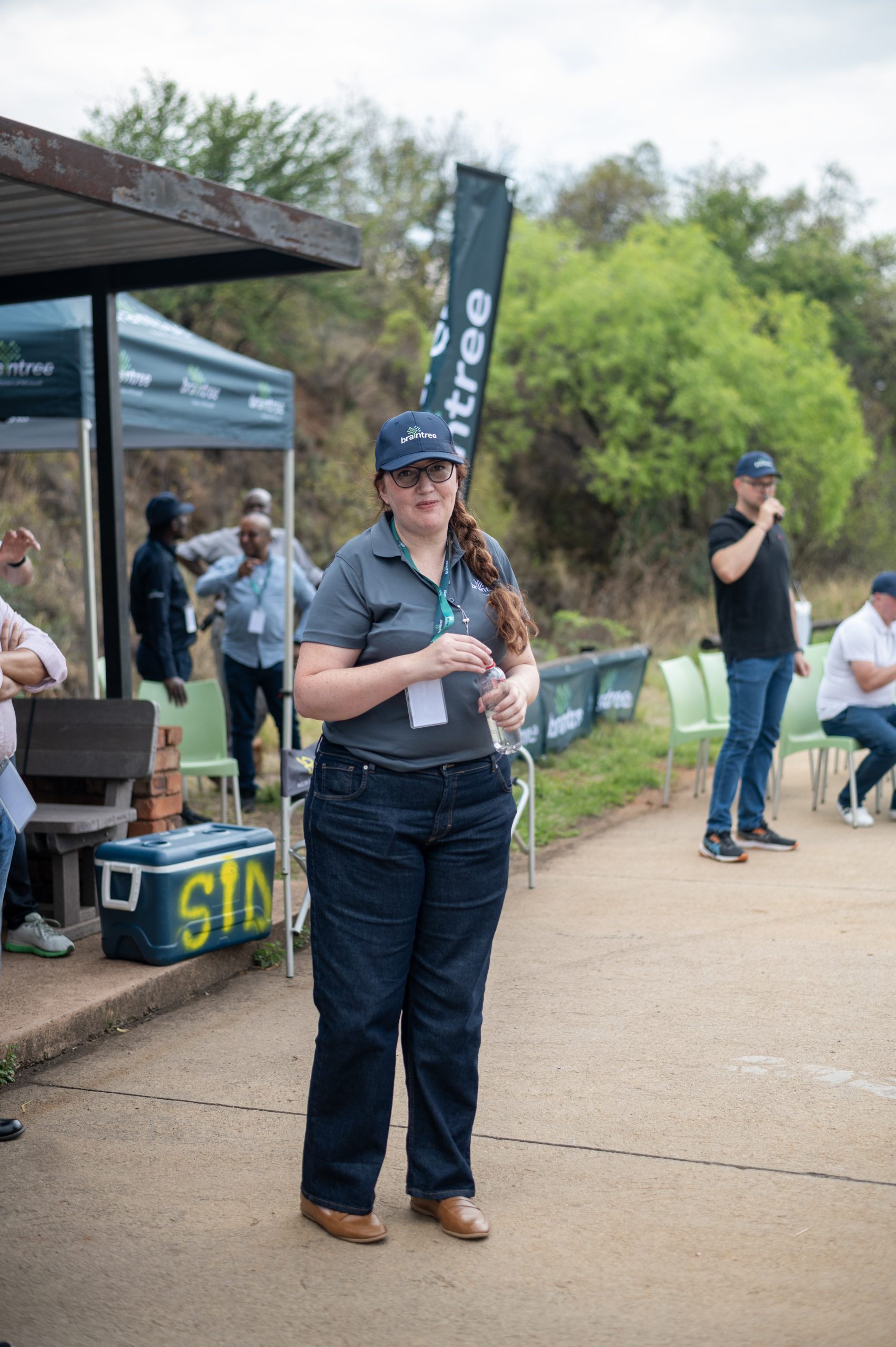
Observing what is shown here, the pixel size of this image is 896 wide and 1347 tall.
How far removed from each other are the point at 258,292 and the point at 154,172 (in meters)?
19.3

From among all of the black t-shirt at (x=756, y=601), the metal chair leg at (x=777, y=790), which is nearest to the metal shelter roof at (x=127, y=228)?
the black t-shirt at (x=756, y=601)

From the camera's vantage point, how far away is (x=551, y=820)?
8.21m

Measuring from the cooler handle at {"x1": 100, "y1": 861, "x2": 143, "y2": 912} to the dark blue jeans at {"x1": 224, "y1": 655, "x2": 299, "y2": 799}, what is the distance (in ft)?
11.2

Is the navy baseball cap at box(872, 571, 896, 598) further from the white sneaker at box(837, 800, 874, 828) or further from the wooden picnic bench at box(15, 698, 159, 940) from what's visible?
the wooden picnic bench at box(15, 698, 159, 940)

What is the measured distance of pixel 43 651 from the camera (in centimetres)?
388

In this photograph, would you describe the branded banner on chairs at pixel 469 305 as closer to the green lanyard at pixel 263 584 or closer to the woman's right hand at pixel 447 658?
the green lanyard at pixel 263 584

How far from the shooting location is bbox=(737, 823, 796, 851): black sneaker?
7.29 meters

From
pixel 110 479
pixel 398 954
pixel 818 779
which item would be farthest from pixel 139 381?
pixel 818 779

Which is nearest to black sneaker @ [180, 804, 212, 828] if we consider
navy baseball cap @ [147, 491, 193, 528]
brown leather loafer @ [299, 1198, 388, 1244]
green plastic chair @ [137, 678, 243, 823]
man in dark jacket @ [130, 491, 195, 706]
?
green plastic chair @ [137, 678, 243, 823]

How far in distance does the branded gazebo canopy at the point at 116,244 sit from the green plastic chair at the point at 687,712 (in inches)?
124

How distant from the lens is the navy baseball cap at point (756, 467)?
675cm

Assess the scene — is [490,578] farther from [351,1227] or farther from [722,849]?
[722,849]

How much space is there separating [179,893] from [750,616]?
3431 millimetres

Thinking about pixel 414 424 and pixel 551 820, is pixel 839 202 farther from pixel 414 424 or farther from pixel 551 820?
pixel 414 424
